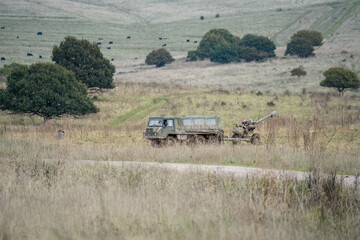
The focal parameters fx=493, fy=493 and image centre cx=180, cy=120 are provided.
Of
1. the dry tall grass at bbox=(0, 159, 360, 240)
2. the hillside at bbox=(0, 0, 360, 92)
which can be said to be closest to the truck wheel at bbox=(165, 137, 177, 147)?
the dry tall grass at bbox=(0, 159, 360, 240)

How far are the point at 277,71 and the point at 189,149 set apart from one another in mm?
70224

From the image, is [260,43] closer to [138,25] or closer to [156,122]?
[138,25]

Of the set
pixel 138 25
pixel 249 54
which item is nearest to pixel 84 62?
pixel 249 54

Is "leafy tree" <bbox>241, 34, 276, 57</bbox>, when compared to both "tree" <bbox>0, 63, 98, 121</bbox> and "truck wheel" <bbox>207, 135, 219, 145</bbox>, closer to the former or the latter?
"tree" <bbox>0, 63, 98, 121</bbox>

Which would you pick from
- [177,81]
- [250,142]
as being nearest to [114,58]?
[177,81]

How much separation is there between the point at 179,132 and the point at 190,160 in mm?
6450

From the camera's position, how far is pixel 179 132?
91.4 feet

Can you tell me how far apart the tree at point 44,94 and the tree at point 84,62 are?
8444mm

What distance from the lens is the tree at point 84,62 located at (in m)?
59.7

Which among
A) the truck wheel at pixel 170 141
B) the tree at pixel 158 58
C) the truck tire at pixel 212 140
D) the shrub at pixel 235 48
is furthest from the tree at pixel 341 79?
the tree at pixel 158 58

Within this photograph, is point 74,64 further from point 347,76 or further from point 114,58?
point 114,58

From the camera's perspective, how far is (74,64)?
61.0 metres

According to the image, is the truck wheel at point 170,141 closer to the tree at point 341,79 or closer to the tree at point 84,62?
the tree at point 84,62

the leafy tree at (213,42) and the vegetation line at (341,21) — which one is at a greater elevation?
the vegetation line at (341,21)
